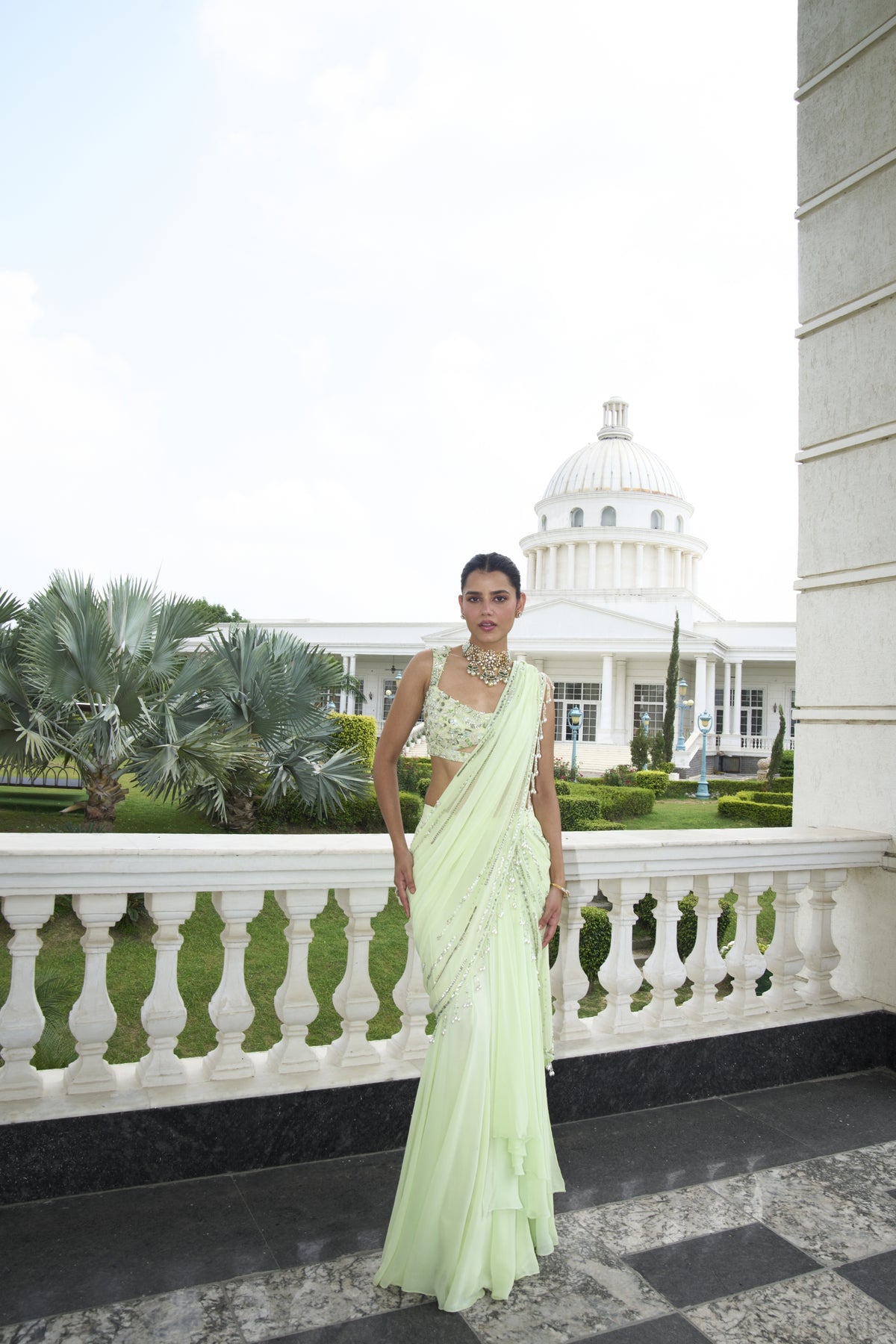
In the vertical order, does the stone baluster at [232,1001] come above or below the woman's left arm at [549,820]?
below

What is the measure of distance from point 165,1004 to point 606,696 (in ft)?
128

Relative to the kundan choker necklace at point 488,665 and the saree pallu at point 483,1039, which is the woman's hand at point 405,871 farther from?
the kundan choker necklace at point 488,665

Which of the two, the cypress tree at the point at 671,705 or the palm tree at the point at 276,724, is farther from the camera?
the cypress tree at the point at 671,705

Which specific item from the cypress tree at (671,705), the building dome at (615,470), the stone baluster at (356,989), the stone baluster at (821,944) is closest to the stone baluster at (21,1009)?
the stone baluster at (356,989)

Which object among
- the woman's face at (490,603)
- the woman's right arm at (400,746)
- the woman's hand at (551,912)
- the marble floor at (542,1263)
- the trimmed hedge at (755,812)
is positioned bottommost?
the marble floor at (542,1263)

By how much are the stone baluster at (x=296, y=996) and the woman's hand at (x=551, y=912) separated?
706 mm

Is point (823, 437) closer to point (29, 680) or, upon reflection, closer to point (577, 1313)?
point (577, 1313)

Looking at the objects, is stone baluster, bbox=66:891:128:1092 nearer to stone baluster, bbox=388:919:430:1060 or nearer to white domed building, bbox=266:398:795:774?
stone baluster, bbox=388:919:430:1060

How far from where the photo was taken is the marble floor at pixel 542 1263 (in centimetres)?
198

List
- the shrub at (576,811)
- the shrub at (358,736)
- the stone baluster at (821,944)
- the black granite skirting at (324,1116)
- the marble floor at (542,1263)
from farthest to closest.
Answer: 1. the shrub at (358,736)
2. the shrub at (576,811)
3. the stone baluster at (821,944)
4. the black granite skirting at (324,1116)
5. the marble floor at (542,1263)

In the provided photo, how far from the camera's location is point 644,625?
40938 mm

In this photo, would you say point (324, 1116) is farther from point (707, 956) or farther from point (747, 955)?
point (747, 955)

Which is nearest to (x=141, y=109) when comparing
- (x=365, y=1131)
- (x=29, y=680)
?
(x=29, y=680)

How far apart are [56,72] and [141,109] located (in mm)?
727
